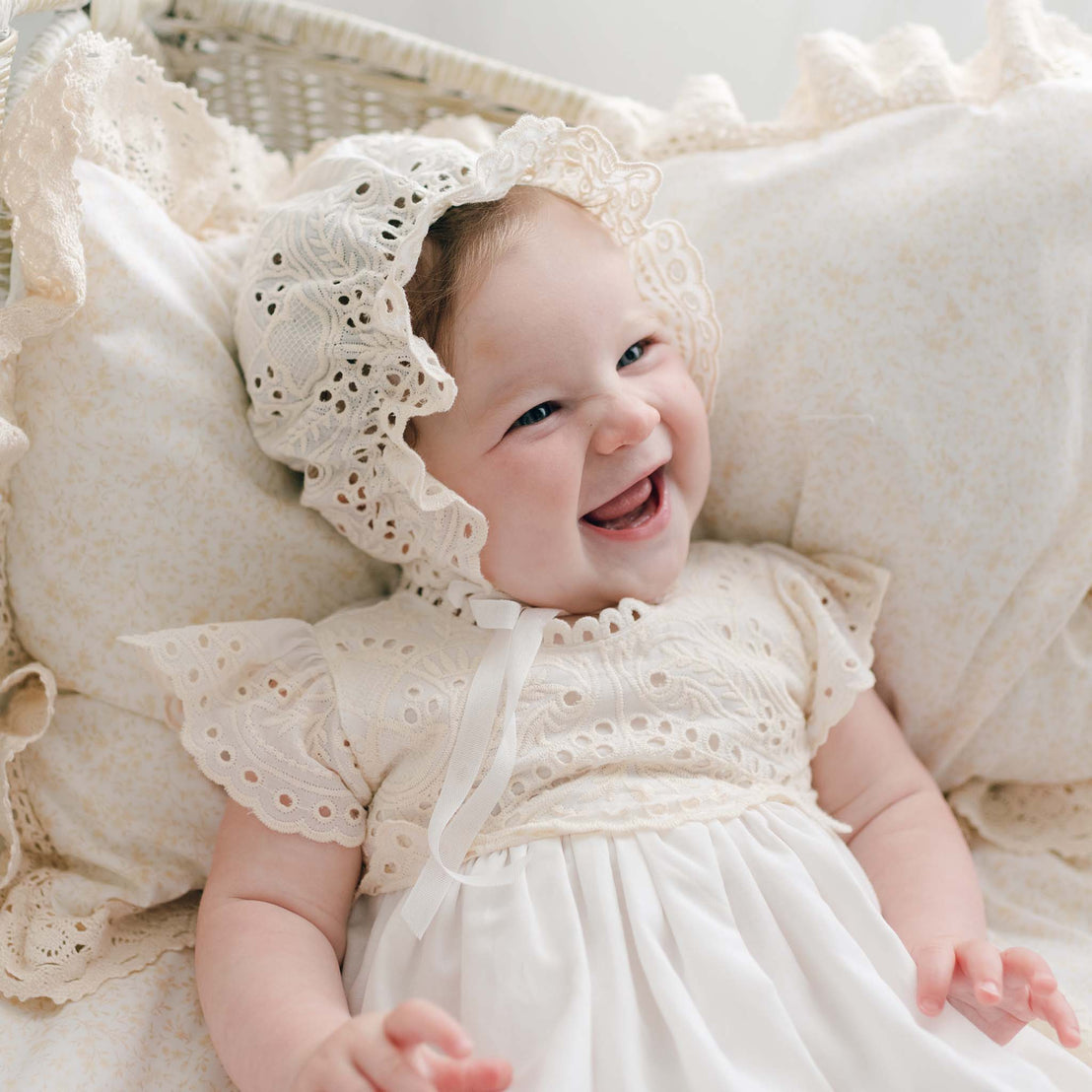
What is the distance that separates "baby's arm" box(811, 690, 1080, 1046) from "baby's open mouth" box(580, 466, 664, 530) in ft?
0.98

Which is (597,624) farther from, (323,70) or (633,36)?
(633,36)

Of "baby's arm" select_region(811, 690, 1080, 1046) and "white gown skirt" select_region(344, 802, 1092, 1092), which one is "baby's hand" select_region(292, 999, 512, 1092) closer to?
"white gown skirt" select_region(344, 802, 1092, 1092)

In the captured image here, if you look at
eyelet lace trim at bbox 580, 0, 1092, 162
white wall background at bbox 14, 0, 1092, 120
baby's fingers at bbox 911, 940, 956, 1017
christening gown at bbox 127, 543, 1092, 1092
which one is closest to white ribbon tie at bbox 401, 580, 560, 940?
christening gown at bbox 127, 543, 1092, 1092

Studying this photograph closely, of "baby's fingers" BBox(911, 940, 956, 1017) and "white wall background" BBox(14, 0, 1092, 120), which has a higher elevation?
"white wall background" BBox(14, 0, 1092, 120)

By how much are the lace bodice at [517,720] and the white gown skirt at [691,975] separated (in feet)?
0.12

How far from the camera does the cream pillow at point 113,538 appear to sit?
1.05 metres

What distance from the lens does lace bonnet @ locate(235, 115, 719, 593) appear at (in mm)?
967

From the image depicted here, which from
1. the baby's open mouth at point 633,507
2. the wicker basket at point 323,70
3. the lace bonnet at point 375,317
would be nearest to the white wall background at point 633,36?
the wicker basket at point 323,70

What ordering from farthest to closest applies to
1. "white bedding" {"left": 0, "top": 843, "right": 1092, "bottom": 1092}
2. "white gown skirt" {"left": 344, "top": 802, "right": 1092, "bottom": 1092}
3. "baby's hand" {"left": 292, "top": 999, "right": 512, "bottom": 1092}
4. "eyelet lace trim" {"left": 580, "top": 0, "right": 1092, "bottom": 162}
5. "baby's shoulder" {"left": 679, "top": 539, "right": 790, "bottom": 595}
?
1. "eyelet lace trim" {"left": 580, "top": 0, "right": 1092, "bottom": 162}
2. "baby's shoulder" {"left": 679, "top": 539, "right": 790, "bottom": 595}
3. "white bedding" {"left": 0, "top": 843, "right": 1092, "bottom": 1092}
4. "white gown skirt" {"left": 344, "top": 802, "right": 1092, "bottom": 1092}
5. "baby's hand" {"left": 292, "top": 999, "right": 512, "bottom": 1092}

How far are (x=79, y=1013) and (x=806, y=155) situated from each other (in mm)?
1156

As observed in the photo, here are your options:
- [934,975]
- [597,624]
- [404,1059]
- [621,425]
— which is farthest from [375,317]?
[934,975]

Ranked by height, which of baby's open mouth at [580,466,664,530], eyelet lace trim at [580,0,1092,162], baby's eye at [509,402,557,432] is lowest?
baby's open mouth at [580,466,664,530]

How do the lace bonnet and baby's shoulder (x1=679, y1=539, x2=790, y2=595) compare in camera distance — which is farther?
baby's shoulder (x1=679, y1=539, x2=790, y2=595)

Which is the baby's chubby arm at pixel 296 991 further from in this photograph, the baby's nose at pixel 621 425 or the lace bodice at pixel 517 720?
the baby's nose at pixel 621 425
